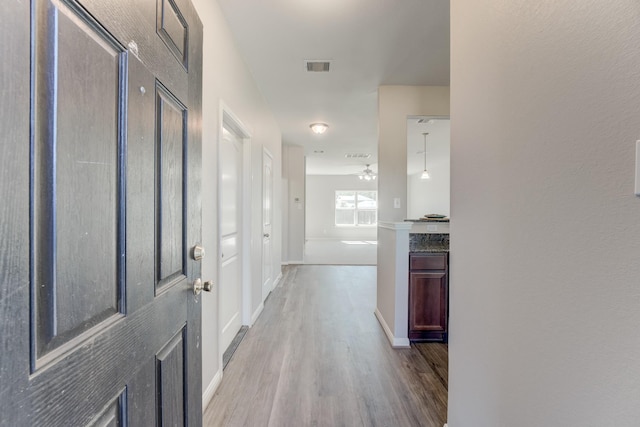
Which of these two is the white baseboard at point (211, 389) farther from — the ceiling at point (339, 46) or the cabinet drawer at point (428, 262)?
the ceiling at point (339, 46)

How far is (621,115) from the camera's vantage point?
0.61 m

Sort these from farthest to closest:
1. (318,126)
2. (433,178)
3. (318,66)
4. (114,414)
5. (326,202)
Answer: (326,202) < (433,178) < (318,126) < (318,66) < (114,414)

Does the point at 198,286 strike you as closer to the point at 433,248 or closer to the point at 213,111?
the point at 213,111

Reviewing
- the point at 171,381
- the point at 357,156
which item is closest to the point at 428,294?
the point at 171,381

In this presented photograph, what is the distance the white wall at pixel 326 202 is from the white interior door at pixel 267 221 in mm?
7222

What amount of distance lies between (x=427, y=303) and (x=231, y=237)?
6.16ft

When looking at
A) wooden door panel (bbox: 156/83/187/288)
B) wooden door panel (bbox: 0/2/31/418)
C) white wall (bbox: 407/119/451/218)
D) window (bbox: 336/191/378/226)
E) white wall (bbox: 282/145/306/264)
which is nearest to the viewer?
wooden door panel (bbox: 0/2/31/418)

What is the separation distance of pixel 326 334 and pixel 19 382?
8.52ft

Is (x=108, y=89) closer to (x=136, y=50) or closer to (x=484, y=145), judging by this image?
Answer: (x=136, y=50)

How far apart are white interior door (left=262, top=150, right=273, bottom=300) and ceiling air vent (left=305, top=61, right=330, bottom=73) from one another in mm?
1177

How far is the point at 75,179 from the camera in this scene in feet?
1.73

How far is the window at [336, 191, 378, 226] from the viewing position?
11.5 m

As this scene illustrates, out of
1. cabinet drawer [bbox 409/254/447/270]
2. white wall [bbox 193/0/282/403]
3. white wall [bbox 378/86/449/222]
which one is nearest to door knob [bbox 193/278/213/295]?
white wall [bbox 193/0/282/403]

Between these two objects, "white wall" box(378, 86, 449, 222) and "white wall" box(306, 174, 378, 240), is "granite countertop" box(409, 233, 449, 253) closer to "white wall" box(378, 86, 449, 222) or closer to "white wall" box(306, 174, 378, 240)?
"white wall" box(378, 86, 449, 222)
